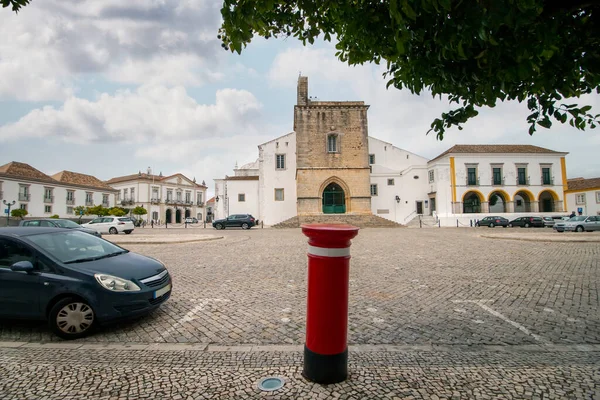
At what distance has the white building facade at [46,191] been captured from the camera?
1671 inches

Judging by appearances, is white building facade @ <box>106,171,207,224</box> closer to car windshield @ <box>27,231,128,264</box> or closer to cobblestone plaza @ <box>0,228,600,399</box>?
car windshield @ <box>27,231,128,264</box>

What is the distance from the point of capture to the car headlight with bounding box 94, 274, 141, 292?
4102 millimetres

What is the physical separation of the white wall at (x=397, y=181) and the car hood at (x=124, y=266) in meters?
34.2

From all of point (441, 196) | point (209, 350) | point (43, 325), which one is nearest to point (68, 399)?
point (209, 350)

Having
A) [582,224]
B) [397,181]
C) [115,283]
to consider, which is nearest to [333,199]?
[397,181]

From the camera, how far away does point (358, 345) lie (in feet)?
12.1

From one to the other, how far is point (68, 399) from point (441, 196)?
1542 inches

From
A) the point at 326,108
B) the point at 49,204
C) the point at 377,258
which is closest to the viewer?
the point at 377,258

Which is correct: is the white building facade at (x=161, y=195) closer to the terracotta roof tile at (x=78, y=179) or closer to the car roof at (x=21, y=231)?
the terracotta roof tile at (x=78, y=179)

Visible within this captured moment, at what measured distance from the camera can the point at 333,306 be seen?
8.79 ft

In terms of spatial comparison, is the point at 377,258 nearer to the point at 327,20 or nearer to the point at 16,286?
the point at 327,20

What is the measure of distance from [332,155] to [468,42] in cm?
3304

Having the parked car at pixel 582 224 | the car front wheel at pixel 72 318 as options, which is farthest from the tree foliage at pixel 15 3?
the parked car at pixel 582 224

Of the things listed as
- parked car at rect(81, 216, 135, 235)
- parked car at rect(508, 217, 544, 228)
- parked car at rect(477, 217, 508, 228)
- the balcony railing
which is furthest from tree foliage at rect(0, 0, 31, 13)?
the balcony railing
